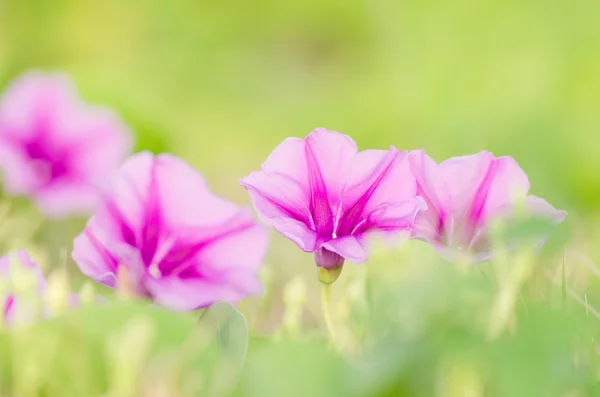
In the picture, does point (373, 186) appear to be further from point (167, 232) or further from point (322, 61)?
point (322, 61)

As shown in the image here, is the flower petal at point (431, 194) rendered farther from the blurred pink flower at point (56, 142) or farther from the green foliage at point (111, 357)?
the blurred pink flower at point (56, 142)

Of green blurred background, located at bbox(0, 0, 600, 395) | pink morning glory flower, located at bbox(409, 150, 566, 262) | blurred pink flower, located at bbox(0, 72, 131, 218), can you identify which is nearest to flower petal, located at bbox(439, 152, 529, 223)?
pink morning glory flower, located at bbox(409, 150, 566, 262)

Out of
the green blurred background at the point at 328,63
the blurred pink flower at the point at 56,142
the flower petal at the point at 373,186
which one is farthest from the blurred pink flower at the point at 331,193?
the green blurred background at the point at 328,63

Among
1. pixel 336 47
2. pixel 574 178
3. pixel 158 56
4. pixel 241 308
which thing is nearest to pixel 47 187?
pixel 241 308

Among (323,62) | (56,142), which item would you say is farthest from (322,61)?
(56,142)

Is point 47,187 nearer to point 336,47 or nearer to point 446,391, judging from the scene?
point 446,391
